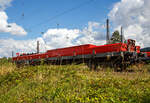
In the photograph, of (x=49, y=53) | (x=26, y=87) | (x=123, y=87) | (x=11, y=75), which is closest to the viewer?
(x=123, y=87)

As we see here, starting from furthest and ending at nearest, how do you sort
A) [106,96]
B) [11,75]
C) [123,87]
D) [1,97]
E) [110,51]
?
[110,51] < [11,75] < [123,87] < [1,97] < [106,96]

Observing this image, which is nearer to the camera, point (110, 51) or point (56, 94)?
point (56, 94)

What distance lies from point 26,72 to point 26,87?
188 centimetres

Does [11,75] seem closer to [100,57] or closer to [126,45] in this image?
[100,57]

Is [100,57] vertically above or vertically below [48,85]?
above

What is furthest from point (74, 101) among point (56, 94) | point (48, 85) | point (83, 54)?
point (83, 54)

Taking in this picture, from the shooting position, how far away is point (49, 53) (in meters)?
14.7

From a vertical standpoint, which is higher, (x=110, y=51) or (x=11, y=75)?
(x=110, y=51)

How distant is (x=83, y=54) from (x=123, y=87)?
7143 millimetres

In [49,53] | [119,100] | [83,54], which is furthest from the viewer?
[49,53]

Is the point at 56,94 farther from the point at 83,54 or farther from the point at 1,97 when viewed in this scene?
the point at 83,54

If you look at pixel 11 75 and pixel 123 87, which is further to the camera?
pixel 11 75

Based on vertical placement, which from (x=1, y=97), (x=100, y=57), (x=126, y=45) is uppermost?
(x=126, y=45)

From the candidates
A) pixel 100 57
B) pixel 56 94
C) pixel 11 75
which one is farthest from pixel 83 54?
pixel 56 94
